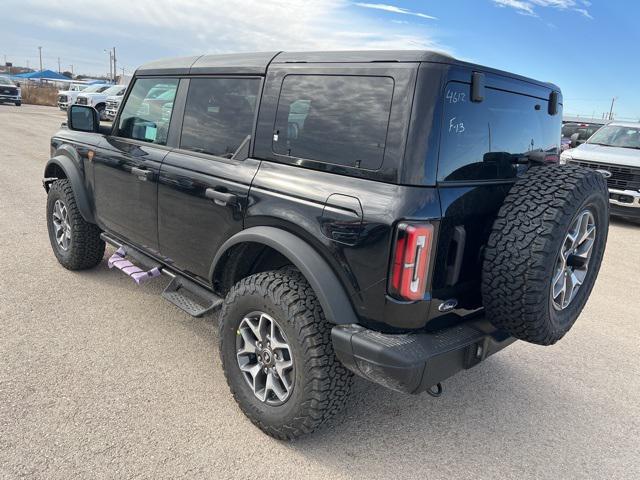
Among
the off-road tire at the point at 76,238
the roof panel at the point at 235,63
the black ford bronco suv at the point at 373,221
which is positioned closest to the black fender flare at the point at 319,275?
the black ford bronco suv at the point at 373,221

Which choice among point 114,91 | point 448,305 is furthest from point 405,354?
point 114,91

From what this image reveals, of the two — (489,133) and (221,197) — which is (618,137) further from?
(221,197)

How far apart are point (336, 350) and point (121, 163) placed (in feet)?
8.00

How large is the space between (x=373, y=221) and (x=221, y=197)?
1.08m

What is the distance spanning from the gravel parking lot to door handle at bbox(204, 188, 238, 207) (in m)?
1.13

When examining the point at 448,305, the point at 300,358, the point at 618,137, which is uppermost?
the point at 618,137

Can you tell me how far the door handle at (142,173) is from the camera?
353 centimetres

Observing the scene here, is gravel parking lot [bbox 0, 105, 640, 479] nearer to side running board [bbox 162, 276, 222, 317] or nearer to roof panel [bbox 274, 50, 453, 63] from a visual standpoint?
side running board [bbox 162, 276, 222, 317]

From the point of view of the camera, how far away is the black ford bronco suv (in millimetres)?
2232

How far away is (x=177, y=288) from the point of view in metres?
3.53

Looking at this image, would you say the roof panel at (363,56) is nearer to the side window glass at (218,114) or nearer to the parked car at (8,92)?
the side window glass at (218,114)

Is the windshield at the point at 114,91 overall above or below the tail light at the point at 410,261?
above

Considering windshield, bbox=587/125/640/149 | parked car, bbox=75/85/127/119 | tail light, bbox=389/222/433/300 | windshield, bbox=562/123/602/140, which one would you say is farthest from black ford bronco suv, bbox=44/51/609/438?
parked car, bbox=75/85/127/119

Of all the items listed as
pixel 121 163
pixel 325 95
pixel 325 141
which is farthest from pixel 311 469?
pixel 121 163
